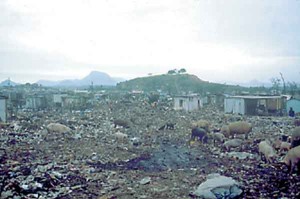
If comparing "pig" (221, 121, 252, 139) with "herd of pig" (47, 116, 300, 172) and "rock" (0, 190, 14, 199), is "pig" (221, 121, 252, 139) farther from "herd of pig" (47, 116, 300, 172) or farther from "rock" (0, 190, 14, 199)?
"rock" (0, 190, 14, 199)

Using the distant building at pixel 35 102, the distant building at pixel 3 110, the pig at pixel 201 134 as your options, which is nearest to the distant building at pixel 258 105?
the pig at pixel 201 134

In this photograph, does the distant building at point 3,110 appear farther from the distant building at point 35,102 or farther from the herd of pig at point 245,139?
the distant building at point 35,102

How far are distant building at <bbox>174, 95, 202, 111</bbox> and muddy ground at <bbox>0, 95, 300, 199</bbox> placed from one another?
1416cm

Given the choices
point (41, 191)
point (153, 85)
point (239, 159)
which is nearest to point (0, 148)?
point (41, 191)

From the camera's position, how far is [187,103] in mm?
31766

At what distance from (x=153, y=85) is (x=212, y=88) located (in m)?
17.6

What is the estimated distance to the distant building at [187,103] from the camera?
3177cm

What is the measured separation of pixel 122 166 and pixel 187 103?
21.6m

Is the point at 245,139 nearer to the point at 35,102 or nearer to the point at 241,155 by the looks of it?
the point at 241,155

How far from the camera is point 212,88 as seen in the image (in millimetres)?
65750

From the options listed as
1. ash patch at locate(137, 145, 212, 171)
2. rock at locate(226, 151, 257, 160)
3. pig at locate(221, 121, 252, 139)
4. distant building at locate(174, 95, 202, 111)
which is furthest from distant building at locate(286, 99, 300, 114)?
rock at locate(226, 151, 257, 160)

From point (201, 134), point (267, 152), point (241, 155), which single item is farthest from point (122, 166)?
point (201, 134)

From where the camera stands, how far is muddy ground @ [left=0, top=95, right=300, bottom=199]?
25.3 feet

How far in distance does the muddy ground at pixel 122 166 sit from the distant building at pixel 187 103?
14.2 m
